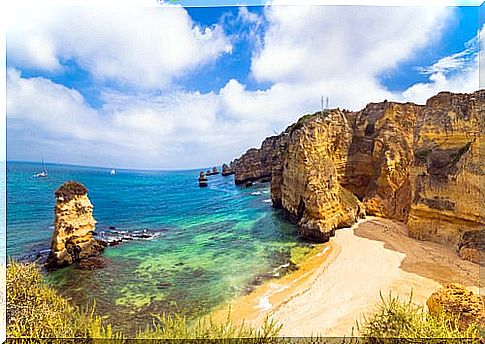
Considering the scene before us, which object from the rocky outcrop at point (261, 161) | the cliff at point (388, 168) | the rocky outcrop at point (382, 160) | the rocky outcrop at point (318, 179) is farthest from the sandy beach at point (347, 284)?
the rocky outcrop at point (382, 160)

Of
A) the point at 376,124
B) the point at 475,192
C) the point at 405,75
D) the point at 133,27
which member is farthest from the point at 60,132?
the point at 376,124

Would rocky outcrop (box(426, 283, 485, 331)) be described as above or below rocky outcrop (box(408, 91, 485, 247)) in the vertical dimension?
below

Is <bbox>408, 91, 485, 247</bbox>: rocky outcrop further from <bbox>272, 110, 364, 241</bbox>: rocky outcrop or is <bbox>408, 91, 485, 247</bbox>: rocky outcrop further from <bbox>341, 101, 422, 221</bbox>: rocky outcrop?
<bbox>272, 110, 364, 241</bbox>: rocky outcrop

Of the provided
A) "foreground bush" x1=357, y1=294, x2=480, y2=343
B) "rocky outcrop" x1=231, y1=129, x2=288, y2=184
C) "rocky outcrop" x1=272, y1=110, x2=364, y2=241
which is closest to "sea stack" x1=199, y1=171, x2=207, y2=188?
"rocky outcrop" x1=231, y1=129, x2=288, y2=184

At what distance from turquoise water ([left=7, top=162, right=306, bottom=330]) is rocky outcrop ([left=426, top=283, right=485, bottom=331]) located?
193 centimetres

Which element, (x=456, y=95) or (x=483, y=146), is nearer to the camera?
(x=483, y=146)

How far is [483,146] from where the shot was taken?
379 centimetres

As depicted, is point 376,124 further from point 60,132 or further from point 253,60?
point 60,132

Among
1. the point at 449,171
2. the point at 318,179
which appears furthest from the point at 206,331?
the point at 318,179

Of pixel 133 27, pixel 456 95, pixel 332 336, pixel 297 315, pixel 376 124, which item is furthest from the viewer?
pixel 376 124

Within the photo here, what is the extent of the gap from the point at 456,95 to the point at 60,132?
4.65 m

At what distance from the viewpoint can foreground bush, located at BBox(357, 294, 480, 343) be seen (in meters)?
2.34

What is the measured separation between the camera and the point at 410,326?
2439 mm

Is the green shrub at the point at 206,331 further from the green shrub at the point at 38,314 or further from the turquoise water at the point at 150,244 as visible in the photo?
the green shrub at the point at 38,314
